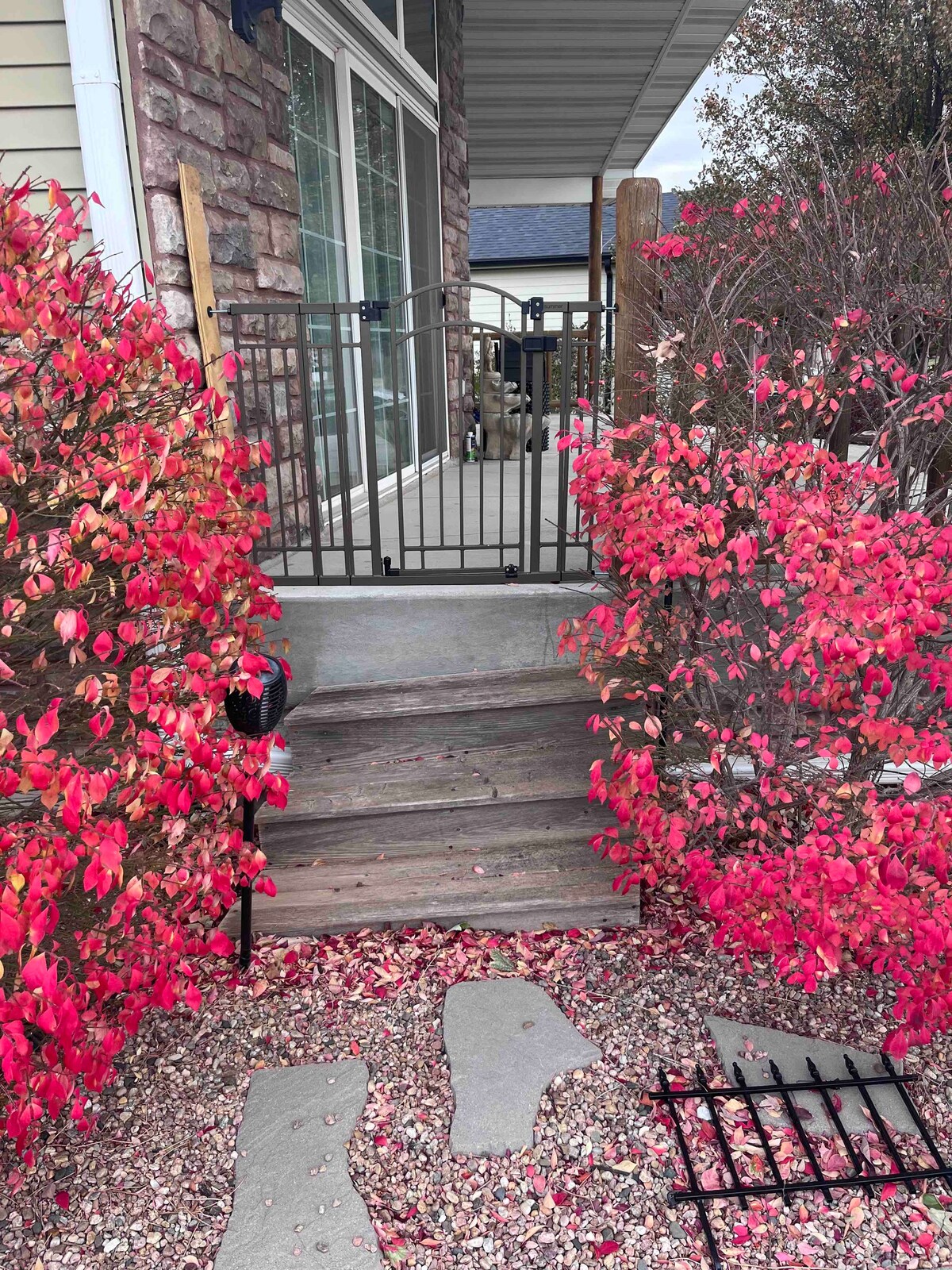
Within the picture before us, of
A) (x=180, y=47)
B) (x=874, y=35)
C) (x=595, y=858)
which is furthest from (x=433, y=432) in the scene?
(x=874, y=35)

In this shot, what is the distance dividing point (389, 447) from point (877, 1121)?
4.25 metres

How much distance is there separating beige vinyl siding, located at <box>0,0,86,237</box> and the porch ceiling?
4.48 metres

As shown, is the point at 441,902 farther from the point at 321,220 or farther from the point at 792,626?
the point at 321,220

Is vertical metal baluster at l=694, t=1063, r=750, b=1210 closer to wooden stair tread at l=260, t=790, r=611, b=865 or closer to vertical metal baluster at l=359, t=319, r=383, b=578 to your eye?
wooden stair tread at l=260, t=790, r=611, b=865

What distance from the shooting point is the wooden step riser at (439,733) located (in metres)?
2.97

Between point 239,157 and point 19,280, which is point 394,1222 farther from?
point 239,157

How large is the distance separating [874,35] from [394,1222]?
1411 centimetres

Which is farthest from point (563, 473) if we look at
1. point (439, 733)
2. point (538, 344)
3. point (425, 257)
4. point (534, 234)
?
point (534, 234)

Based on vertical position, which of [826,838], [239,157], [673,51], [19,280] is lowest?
[826,838]

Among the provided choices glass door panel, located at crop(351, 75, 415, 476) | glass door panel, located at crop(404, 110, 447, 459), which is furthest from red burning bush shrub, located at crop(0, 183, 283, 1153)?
glass door panel, located at crop(404, 110, 447, 459)

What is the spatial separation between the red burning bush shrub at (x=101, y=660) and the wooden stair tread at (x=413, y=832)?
1.32 feet

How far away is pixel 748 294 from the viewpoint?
2.71 metres

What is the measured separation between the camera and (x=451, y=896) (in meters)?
2.64

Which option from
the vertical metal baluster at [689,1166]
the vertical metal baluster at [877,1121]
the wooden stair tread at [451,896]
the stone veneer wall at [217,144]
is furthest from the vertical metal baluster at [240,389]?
the vertical metal baluster at [877,1121]
